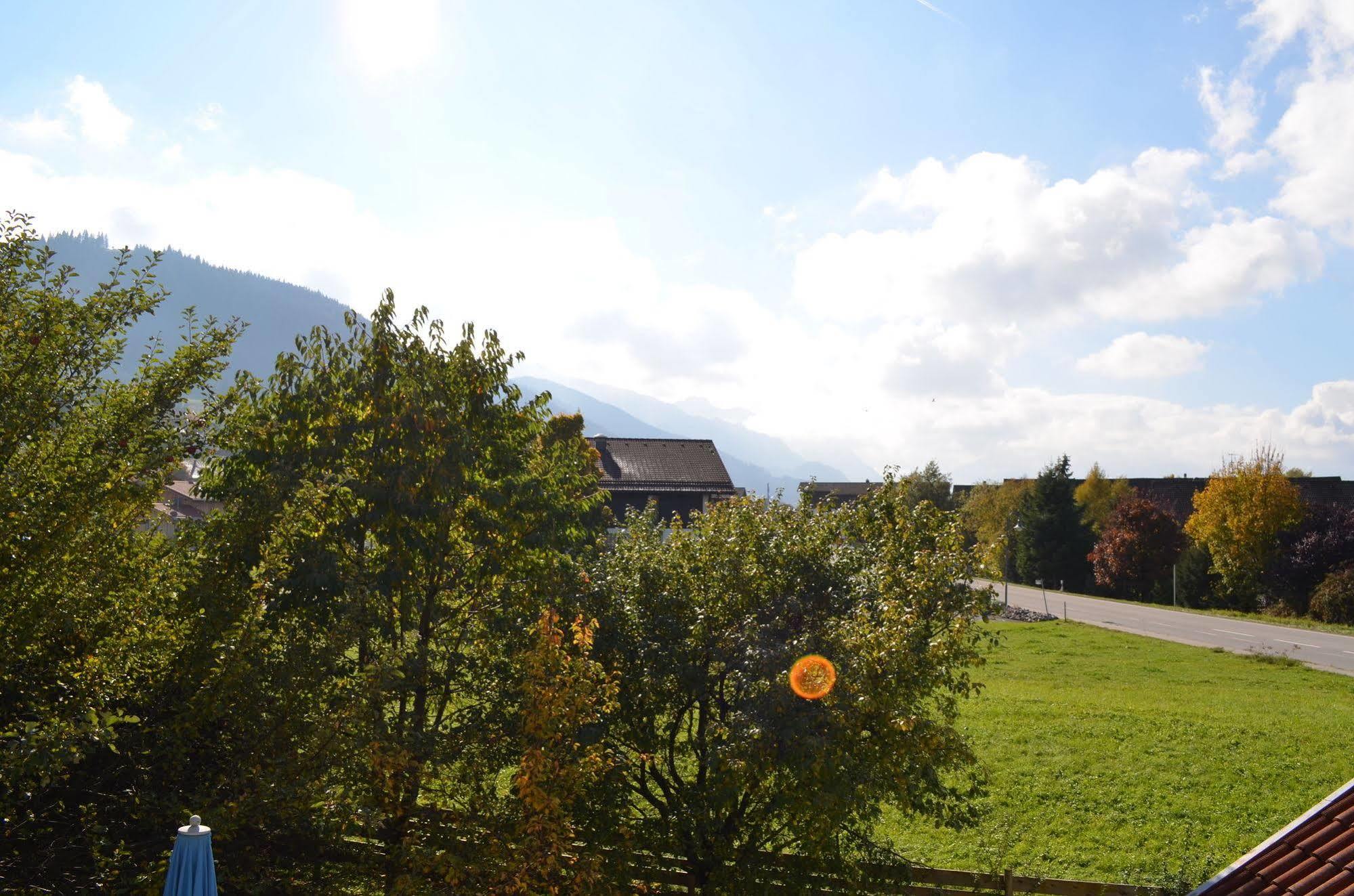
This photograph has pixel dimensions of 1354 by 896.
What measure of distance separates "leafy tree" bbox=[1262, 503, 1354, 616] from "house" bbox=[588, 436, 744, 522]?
85.3ft

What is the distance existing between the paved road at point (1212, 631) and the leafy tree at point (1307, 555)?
414 cm

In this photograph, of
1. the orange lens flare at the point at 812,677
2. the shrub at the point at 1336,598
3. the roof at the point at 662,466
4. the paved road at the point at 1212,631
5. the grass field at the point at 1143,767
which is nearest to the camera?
the orange lens flare at the point at 812,677

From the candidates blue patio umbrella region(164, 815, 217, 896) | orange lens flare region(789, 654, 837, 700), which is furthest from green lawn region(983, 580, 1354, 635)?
blue patio umbrella region(164, 815, 217, 896)

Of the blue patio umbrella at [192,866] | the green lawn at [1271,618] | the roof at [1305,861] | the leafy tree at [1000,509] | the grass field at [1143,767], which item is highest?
the leafy tree at [1000,509]

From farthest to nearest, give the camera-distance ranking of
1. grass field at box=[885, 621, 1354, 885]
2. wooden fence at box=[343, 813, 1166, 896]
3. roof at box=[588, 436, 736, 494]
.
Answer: roof at box=[588, 436, 736, 494] < grass field at box=[885, 621, 1354, 885] < wooden fence at box=[343, 813, 1166, 896]

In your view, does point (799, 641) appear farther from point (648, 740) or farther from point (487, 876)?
point (487, 876)

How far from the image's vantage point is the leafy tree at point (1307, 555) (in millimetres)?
40562

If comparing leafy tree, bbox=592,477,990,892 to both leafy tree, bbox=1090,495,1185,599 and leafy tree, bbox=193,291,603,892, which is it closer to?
leafy tree, bbox=193,291,603,892

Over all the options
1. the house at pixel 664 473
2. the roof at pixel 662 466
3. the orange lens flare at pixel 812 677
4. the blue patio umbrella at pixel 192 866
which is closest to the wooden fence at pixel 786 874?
the orange lens flare at pixel 812 677

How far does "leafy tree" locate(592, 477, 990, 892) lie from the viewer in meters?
6.96

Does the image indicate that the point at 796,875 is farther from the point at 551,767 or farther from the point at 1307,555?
the point at 1307,555

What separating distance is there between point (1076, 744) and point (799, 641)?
13470mm

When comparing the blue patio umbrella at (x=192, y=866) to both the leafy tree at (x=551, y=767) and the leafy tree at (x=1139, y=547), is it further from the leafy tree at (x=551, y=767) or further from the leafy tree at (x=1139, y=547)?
the leafy tree at (x=1139, y=547)

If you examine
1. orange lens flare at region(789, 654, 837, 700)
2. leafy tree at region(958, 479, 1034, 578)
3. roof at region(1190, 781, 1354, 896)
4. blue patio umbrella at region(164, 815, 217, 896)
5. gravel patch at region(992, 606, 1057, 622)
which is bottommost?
gravel patch at region(992, 606, 1057, 622)
